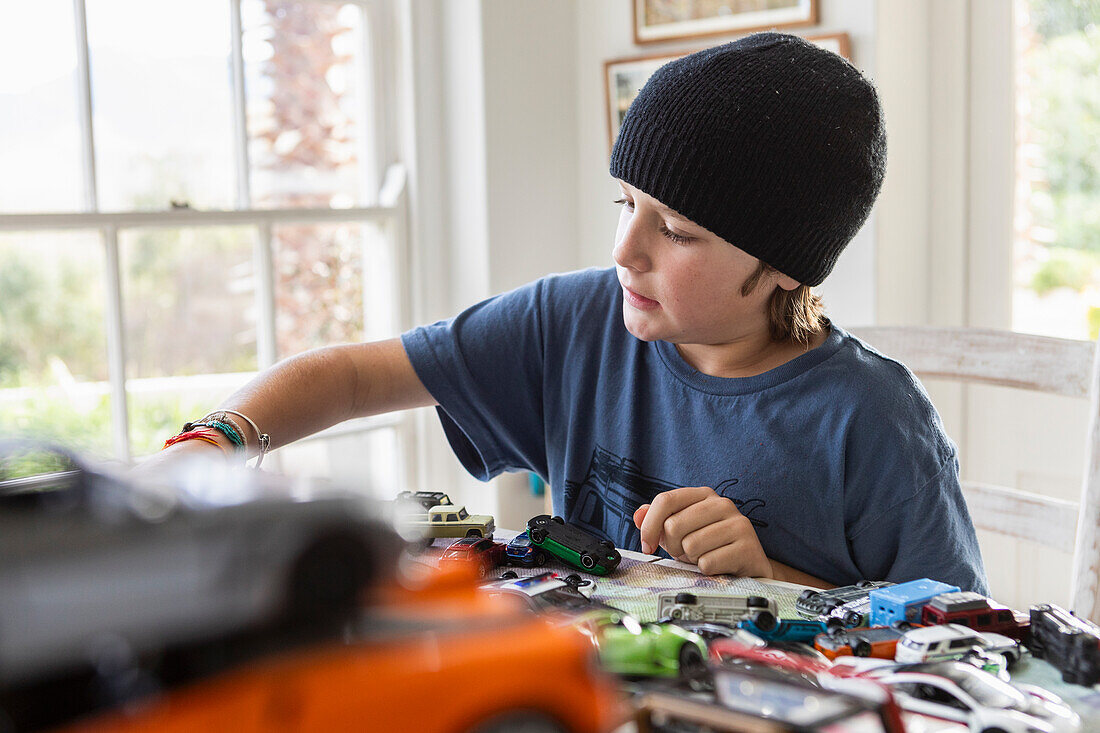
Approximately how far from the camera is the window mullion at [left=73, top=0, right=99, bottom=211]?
59.9 inches

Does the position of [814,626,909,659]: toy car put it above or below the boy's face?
below

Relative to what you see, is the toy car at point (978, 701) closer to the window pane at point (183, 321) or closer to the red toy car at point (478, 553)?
the red toy car at point (478, 553)

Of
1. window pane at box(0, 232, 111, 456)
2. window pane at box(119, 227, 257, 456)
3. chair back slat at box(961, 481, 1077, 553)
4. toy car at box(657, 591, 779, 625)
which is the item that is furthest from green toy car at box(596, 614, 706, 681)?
window pane at box(119, 227, 257, 456)

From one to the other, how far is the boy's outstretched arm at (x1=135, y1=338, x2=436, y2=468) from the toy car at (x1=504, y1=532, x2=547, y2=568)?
0.91 ft

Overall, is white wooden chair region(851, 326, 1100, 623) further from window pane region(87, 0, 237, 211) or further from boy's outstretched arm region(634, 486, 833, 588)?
window pane region(87, 0, 237, 211)

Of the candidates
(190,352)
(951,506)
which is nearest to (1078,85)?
(951,506)

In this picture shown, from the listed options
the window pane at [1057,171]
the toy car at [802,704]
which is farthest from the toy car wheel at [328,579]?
the window pane at [1057,171]

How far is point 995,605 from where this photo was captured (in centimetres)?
65

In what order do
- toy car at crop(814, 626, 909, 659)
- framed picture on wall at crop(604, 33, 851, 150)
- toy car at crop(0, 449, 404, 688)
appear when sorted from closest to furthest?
toy car at crop(0, 449, 404, 688), toy car at crop(814, 626, 909, 659), framed picture on wall at crop(604, 33, 851, 150)

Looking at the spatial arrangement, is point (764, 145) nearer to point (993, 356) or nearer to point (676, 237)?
point (676, 237)

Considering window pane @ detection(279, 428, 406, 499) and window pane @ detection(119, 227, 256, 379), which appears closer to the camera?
window pane @ detection(119, 227, 256, 379)

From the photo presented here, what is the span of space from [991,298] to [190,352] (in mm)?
1529

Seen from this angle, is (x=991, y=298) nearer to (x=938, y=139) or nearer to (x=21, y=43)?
(x=938, y=139)

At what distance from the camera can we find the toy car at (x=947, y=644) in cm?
58
